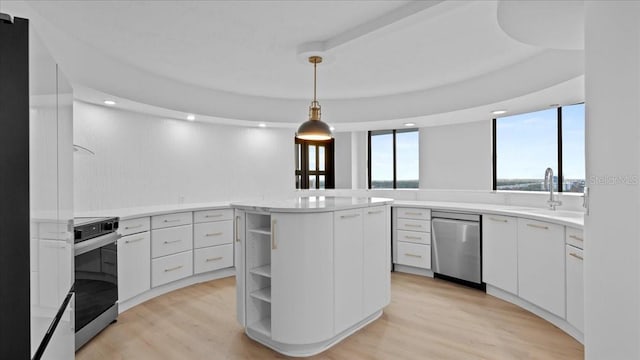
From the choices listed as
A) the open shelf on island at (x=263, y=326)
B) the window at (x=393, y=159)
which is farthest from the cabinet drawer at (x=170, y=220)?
the window at (x=393, y=159)

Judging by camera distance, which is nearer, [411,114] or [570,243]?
[570,243]

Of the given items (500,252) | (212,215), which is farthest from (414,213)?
(212,215)

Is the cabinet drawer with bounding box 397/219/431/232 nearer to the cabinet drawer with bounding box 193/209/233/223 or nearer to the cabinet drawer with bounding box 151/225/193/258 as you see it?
the cabinet drawer with bounding box 193/209/233/223

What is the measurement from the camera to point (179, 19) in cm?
241

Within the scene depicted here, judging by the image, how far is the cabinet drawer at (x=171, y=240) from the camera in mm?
3473

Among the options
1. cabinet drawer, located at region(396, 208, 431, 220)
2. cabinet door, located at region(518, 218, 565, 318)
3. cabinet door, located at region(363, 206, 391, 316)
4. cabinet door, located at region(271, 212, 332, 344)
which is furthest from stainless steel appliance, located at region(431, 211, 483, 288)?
cabinet door, located at region(271, 212, 332, 344)

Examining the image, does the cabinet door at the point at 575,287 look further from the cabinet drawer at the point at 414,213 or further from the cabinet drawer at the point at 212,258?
the cabinet drawer at the point at 212,258

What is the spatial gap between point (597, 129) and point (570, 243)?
167cm

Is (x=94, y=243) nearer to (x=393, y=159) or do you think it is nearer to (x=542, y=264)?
(x=542, y=264)

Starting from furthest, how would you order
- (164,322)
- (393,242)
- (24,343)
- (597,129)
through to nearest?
(393,242) → (164,322) → (597,129) → (24,343)

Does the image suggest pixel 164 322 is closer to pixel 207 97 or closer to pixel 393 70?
pixel 207 97

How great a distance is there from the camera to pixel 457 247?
3.82 metres

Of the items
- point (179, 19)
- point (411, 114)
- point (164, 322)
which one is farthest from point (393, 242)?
point (179, 19)

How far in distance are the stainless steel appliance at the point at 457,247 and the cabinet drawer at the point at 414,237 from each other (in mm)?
79
